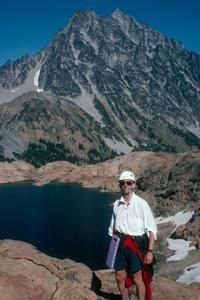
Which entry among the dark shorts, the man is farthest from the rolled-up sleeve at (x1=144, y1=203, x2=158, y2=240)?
the dark shorts

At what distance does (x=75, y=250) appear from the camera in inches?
3898

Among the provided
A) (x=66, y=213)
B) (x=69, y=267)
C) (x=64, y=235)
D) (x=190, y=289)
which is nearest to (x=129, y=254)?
(x=69, y=267)

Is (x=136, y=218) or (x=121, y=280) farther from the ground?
(x=136, y=218)

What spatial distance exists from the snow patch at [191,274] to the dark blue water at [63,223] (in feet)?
70.6

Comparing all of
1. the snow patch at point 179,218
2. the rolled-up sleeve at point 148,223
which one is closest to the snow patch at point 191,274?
the snow patch at point 179,218

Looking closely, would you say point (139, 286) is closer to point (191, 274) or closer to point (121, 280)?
point (121, 280)

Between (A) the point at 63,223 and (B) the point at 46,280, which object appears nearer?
(B) the point at 46,280

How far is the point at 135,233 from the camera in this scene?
17.8 meters

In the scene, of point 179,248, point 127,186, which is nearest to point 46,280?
point 127,186

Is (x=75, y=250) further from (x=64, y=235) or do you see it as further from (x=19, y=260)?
(x=19, y=260)

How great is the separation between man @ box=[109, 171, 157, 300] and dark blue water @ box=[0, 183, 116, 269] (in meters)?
67.6

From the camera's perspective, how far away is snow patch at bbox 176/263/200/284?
59294 millimetres

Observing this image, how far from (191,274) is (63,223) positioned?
240 feet

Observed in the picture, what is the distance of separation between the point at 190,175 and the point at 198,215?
39.3m
